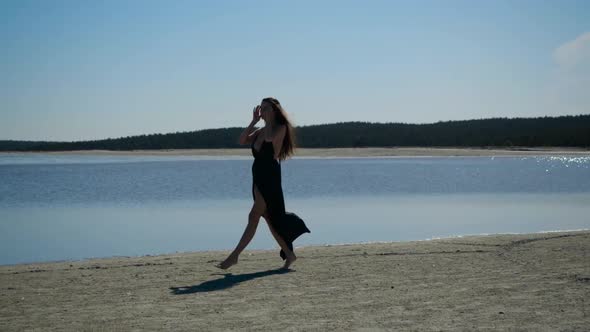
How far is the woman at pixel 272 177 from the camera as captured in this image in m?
7.38

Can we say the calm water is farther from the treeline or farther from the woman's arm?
the treeline

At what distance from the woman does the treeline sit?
241 feet

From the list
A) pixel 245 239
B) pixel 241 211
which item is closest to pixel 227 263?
pixel 245 239

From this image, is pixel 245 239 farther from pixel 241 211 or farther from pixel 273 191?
pixel 241 211

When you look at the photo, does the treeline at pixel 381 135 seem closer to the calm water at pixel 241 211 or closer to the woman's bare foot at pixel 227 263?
the calm water at pixel 241 211

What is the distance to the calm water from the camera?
37.1 feet

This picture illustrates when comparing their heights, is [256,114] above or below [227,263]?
above

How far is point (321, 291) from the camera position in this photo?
6105mm

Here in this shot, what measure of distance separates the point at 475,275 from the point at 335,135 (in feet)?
298

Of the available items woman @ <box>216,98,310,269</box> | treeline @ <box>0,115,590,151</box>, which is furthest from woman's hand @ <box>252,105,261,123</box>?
treeline @ <box>0,115,590,151</box>

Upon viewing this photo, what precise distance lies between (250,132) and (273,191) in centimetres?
74

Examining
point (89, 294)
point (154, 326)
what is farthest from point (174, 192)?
point (154, 326)

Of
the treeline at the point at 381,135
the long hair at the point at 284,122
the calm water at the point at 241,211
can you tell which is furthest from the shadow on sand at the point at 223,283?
the treeline at the point at 381,135

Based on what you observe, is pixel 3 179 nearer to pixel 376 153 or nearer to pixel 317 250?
pixel 317 250
